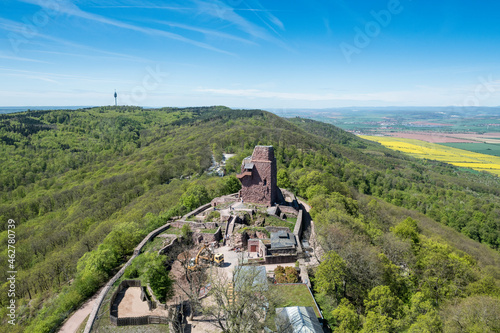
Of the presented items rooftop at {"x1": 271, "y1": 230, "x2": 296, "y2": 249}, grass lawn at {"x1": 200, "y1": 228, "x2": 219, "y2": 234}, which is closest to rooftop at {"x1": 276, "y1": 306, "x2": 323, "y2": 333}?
rooftop at {"x1": 271, "y1": 230, "x2": 296, "y2": 249}

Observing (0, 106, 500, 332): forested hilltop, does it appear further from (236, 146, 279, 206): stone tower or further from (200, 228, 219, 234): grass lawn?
(200, 228, 219, 234): grass lawn

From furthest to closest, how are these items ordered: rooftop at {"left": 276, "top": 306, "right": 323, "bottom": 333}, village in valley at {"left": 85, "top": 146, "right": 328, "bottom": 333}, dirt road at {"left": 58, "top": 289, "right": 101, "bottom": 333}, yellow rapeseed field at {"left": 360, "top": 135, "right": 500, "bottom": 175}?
yellow rapeseed field at {"left": 360, "top": 135, "right": 500, "bottom": 175}, dirt road at {"left": 58, "top": 289, "right": 101, "bottom": 333}, village in valley at {"left": 85, "top": 146, "right": 328, "bottom": 333}, rooftop at {"left": 276, "top": 306, "right": 323, "bottom": 333}

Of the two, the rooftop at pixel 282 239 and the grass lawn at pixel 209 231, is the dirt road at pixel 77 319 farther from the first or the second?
the rooftop at pixel 282 239

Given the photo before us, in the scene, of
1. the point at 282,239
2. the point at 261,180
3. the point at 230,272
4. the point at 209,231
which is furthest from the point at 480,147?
the point at 230,272

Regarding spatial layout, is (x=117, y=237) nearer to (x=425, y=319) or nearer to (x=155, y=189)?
(x=425, y=319)

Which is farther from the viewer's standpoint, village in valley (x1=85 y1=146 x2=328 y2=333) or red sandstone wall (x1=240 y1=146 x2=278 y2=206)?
red sandstone wall (x1=240 y1=146 x2=278 y2=206)

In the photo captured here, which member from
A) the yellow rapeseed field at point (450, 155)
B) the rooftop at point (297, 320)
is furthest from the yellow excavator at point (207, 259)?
the yellow rapeseed field at point (450, 155)
